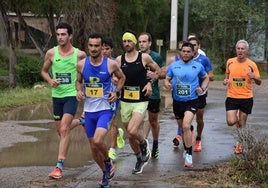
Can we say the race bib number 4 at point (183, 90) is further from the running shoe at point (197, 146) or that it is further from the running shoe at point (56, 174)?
the running shoe at point (56, 174)

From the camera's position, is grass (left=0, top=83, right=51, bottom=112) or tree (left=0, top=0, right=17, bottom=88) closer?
grass (left=0, top=83, right=51, bottom=112)

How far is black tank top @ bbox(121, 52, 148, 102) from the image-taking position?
26.8ft

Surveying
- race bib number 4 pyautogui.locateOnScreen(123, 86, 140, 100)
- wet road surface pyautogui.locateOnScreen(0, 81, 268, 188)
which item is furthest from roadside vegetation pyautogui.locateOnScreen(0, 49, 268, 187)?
race bib number 4 pyautogui.locateOnScreen(123, 86, 140, 100)

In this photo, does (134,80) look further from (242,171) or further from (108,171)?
(242,171)

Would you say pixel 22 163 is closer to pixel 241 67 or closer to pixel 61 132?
pixel 61 132

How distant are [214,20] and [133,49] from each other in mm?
25350

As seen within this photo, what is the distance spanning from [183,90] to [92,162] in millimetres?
1865

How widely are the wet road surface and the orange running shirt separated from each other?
1051mm

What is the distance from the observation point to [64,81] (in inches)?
318

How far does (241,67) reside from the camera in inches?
376

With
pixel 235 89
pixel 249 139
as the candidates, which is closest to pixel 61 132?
pixel 249 139

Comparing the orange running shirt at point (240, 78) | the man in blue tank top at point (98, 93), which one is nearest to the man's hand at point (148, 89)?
the man in blue tank top at point (98, 93)

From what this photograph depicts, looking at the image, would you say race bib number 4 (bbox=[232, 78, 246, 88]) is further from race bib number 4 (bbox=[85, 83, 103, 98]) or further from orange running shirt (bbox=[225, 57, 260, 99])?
race bib number 4 (bbox=[85, 83, 103, 98])

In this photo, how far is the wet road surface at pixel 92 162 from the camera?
7.49 metres
